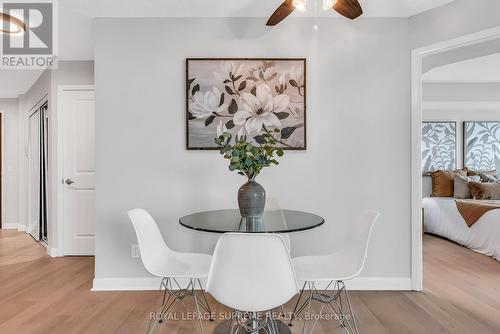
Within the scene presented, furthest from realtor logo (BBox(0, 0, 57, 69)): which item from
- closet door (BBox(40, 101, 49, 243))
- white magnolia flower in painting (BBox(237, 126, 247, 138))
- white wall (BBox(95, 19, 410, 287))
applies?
white magnolia flower in painting (BBox(237, 126, 247, 138))

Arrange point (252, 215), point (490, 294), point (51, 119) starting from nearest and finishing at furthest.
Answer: point (252, 215) < point (490, 294) < point (51, 119)

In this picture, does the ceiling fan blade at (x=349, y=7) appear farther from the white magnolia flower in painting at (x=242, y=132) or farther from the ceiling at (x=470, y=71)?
the ceiling at (x=470, y=71)

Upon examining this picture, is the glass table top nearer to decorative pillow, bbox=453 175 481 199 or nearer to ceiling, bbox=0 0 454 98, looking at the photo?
ceiling, bbox=0 0 454 98

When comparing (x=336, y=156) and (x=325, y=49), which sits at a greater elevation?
(x=325, y=49)

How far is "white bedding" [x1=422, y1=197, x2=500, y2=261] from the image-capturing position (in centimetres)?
367

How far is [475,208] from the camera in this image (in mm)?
3939

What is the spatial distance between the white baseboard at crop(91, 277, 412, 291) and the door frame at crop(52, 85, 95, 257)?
4.58 feet

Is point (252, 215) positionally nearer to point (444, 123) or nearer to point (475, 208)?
point (475, 208)

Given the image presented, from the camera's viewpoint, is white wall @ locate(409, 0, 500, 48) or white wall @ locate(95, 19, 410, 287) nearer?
white wall @ locate(409, 0, 500, 48)

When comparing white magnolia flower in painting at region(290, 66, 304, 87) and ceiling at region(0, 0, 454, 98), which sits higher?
ceiling at region(0, 0, 454, 98)

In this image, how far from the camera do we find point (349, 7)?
6.39ft

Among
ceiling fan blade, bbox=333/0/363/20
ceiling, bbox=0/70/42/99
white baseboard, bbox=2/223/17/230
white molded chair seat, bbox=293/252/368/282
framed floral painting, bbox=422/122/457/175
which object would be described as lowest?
white baseboard, bbox=2/223/17/230

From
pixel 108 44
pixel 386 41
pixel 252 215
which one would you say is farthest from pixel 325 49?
pixel 108 44

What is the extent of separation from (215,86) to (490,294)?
3025 millimetres
